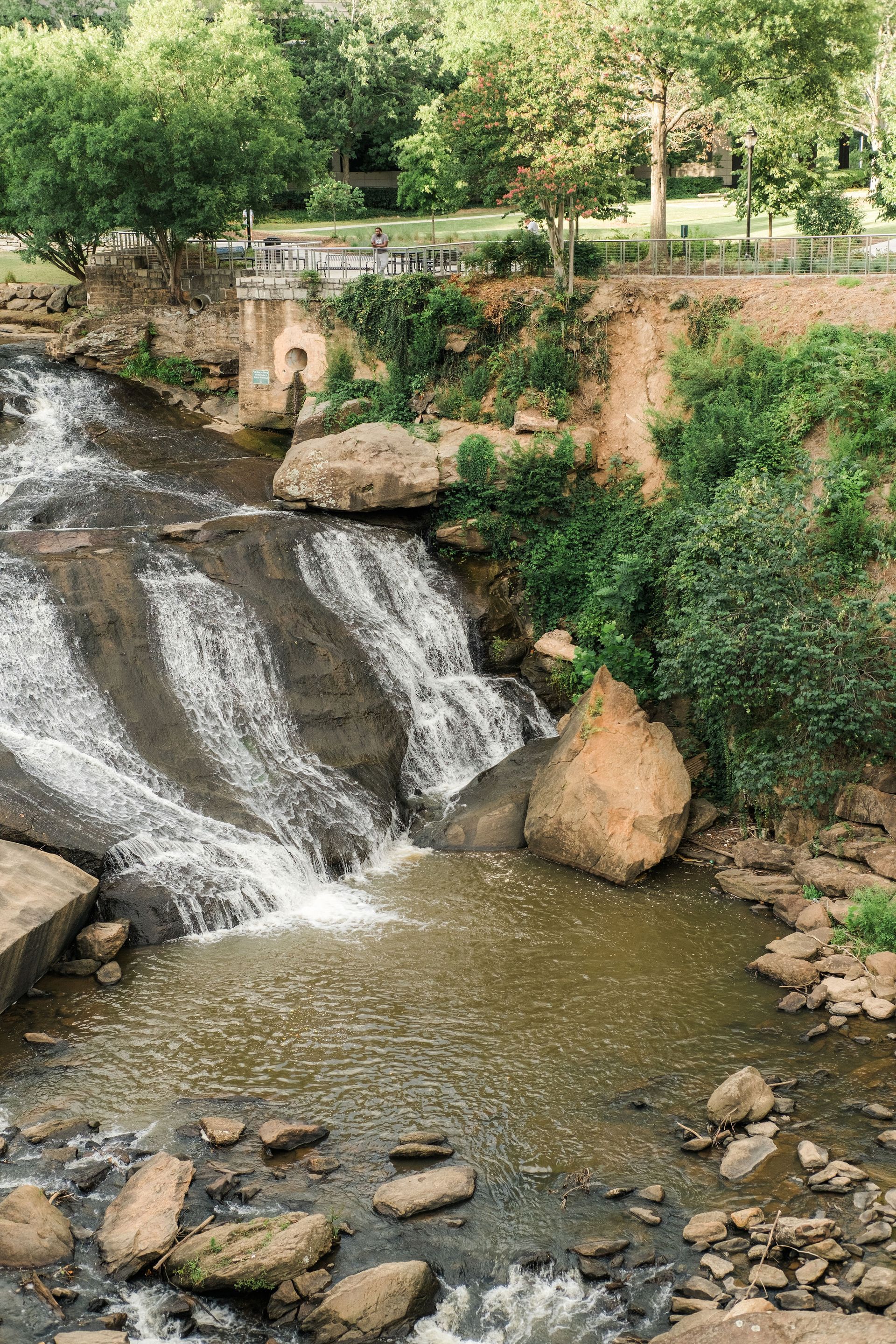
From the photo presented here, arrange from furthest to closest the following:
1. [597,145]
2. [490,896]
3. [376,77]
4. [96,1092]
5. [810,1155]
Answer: [376,77]
[597,145]
[490,896]
[96,1092]
[810,1155]

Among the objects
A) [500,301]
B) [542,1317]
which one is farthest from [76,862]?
[500,301]

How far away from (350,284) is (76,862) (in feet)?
53.4

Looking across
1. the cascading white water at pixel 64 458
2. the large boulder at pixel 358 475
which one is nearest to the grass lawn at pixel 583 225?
the cascading white water at pixel 64 458

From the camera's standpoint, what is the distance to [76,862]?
48.8 feet

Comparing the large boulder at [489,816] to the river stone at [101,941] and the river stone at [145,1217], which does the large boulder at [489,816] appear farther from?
the river stone at [145,1217]

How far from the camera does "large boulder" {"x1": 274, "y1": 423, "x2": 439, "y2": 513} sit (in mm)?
22656

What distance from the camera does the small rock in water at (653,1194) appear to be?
10625 mm

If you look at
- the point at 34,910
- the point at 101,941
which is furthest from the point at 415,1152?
the point at 34,910

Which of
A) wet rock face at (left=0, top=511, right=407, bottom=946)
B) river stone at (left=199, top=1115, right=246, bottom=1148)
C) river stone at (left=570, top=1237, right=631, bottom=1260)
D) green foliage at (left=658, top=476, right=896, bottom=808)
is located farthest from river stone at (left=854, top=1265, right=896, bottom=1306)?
wet rock face at (left=0, top=511, right=407, bottom=946)

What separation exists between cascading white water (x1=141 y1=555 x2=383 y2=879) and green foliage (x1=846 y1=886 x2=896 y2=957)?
21.2ft

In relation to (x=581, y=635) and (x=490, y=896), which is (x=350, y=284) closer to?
(x=581, y=635)

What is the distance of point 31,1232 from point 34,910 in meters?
4.27

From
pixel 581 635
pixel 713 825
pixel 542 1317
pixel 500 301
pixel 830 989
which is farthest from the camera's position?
pixel 500 301

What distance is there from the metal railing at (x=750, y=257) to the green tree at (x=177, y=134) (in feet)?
29.8
